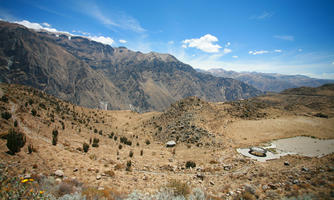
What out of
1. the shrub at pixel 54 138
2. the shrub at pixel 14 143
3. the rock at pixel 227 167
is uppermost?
the shrub at pixel 14 143

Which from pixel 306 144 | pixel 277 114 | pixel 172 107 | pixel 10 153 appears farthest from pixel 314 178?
pixel 277 114

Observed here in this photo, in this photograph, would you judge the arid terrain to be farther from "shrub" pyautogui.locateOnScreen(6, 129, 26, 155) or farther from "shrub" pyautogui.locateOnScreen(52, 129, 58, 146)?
"shrub" pyautogui.locateOnScreen(52, 129, 58, 146)

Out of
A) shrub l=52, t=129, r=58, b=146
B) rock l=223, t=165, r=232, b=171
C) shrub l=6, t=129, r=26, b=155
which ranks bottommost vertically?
rock l=223, t=165, r=232, b=171

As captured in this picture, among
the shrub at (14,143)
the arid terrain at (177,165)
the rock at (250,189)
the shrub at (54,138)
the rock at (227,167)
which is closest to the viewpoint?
the arid terrain at (177,165)

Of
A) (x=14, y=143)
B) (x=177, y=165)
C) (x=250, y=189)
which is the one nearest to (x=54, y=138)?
(x=14, y=143)

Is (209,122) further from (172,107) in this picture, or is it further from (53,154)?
(53,154)

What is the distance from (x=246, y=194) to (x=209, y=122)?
20.9 meters

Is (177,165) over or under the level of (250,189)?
under

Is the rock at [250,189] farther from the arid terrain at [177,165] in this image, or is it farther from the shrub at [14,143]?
the shrub at [14,143]

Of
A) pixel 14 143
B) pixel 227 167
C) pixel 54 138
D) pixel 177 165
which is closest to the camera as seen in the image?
pixel 14 143

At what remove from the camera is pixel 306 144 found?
17188mm

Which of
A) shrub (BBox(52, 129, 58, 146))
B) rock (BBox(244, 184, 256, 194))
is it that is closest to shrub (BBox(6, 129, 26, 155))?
shrub (BBox(52, 129, 58, 146))

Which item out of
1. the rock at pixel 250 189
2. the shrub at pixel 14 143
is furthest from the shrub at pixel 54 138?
the rock at pixel 250 189

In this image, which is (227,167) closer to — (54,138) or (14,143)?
(14,143)
